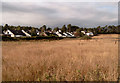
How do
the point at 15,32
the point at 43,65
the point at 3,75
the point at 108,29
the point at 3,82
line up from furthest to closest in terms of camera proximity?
the point at 108,29, the point at 15,32, the point at 43,65, the point at 3,75, the point at 3,82

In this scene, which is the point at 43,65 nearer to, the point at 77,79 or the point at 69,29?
the point at 77,79

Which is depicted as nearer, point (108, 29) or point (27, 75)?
point (27, 75)

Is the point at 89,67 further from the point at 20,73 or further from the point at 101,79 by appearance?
the point at 20,73

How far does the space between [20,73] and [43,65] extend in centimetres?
93

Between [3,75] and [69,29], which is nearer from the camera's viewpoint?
[3,75]

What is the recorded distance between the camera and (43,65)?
11.3 feet

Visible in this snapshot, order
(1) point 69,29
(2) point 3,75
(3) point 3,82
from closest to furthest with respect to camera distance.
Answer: (3) point 3,82 → (2) point 3,75 → (1) point 69,29

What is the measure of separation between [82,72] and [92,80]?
533 mm

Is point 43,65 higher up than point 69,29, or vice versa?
point 69,29

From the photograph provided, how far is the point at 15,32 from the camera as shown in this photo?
50812 mm

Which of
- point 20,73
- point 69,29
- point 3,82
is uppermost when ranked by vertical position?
point 69,29

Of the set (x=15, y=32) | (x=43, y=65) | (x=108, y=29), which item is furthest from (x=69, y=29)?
(x=43, y=65)

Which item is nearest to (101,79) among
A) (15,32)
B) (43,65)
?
(43,65)

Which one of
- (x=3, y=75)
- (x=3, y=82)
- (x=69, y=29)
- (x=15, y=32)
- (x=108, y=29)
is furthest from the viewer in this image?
(x=69, y=29)
